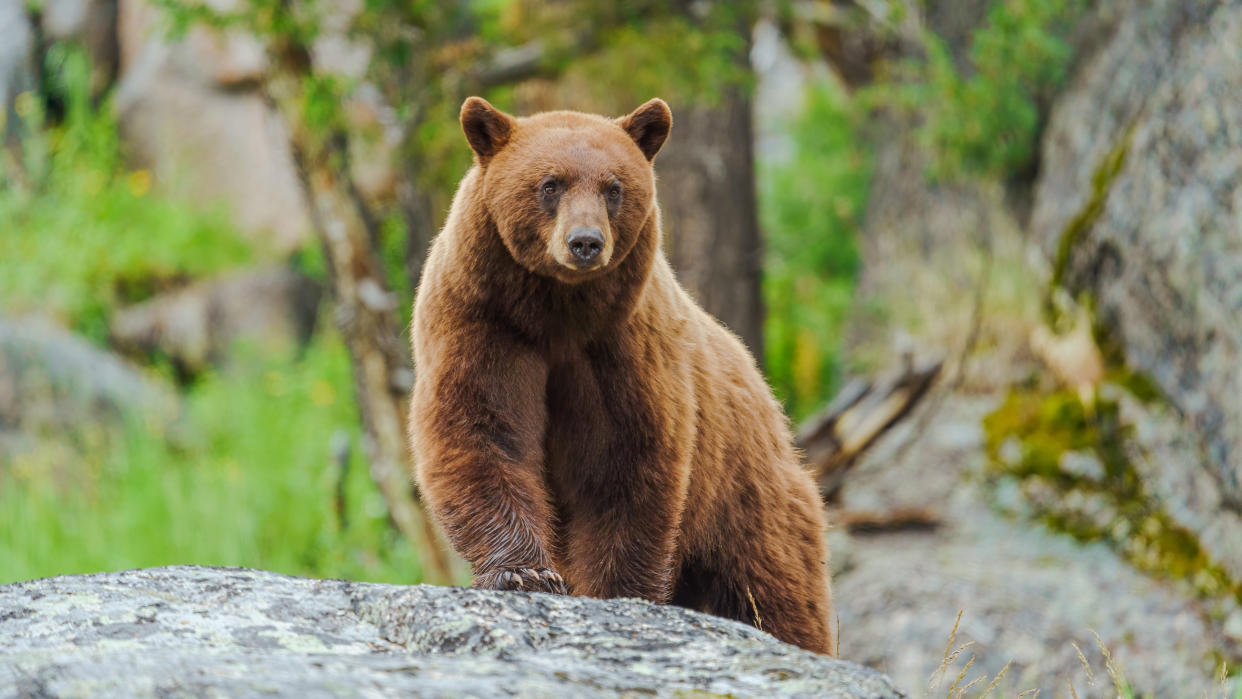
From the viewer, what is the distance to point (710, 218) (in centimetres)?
817

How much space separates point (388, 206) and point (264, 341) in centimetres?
204

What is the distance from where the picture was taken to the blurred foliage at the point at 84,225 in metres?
11.1

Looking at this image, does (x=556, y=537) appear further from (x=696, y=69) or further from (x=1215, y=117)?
(x=1215, y=117)

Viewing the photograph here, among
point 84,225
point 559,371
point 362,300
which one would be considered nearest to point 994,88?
point 362,300

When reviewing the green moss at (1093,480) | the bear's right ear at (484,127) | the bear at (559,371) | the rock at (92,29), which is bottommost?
the green moss at (1093,480)

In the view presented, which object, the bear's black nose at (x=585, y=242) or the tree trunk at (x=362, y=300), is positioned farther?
the tree trunk at (x=362, y=300)

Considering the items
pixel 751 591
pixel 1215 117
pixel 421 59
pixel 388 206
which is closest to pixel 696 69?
pixel 421 59

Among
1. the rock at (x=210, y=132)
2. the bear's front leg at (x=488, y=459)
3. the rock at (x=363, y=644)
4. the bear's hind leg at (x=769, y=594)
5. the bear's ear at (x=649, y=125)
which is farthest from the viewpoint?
the rock at (x=210, y=132)

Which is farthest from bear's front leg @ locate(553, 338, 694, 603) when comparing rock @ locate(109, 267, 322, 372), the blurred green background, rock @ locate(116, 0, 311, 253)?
rock @ locate(116, 0, 311, 253)

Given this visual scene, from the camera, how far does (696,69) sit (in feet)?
22.8

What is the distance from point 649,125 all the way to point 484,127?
1.68 ft

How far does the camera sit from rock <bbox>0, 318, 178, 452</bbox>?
9.02 metres

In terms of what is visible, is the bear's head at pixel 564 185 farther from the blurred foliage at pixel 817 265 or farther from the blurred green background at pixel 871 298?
the blurred foliage at pixel 817 265

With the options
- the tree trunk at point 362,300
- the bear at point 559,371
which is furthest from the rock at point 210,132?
the bear at point 559,371
